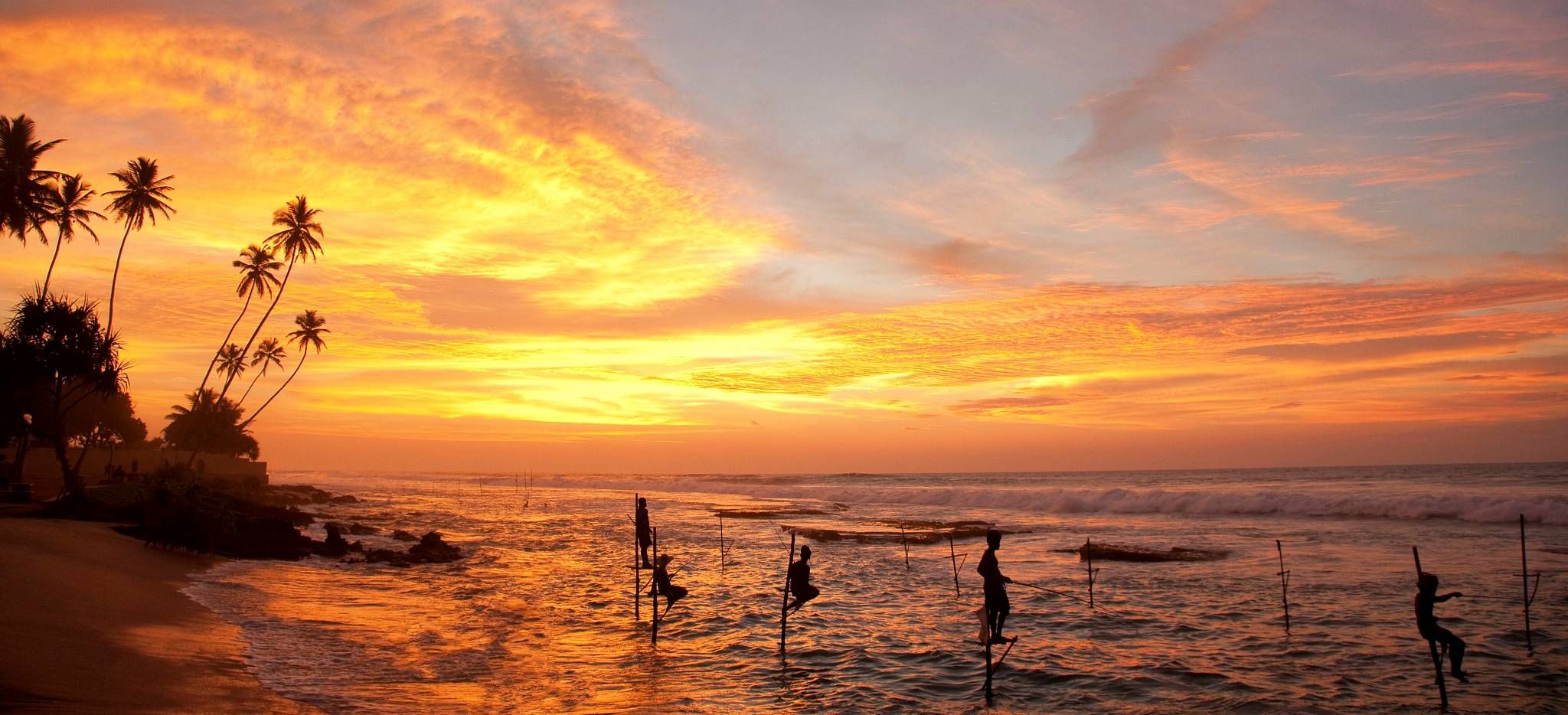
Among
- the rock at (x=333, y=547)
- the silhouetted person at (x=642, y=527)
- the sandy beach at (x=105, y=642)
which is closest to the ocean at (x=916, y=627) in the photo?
the sandy beach at (x=105, y=642)

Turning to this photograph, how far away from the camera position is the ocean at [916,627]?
14945mm

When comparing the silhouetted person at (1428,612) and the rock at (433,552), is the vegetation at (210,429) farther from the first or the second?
the silhouetted person at (1428,612)

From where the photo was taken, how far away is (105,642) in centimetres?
1390

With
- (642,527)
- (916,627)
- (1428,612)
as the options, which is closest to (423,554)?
(642,527)

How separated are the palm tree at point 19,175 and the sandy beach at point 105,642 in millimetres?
24052

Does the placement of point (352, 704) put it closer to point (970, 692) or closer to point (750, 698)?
point (750, 698)

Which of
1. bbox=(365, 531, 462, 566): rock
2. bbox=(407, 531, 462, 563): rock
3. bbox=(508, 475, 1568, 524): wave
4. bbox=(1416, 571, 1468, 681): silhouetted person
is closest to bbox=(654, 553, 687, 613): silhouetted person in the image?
bbox=(1416, 571, 1468, 681): silhouetted person

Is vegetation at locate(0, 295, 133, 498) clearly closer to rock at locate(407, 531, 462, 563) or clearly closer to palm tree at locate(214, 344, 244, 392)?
rock at locate(407, 531, 462, 563)

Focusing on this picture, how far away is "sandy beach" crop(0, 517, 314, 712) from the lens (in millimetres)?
11039

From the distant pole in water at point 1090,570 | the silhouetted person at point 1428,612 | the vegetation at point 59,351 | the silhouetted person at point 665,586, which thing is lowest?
the distant pole in water at point 1090,570

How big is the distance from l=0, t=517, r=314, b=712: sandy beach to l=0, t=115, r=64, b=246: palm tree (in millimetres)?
24052

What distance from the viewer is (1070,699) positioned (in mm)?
15047

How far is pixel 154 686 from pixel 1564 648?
85.8ft

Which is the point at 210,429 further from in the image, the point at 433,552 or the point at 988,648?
the point at 988,648
